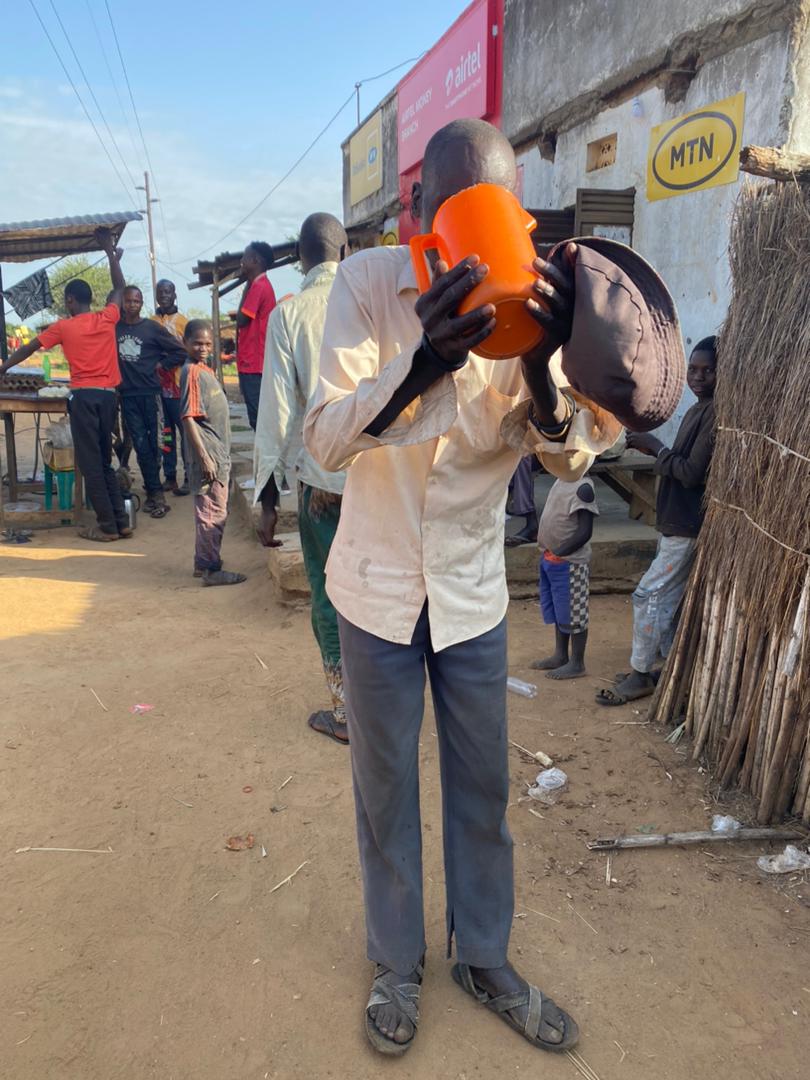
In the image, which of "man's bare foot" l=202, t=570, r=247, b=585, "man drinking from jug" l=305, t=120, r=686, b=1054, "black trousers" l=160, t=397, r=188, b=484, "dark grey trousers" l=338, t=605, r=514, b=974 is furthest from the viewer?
"black trousers" l=160, t=397, r=188, b=484

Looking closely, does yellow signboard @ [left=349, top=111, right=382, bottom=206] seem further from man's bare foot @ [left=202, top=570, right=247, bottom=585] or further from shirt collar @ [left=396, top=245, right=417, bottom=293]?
shirt collar @ [left=396, top=245, right=417, bottom=293]

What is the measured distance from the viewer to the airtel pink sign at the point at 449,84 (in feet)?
28.5

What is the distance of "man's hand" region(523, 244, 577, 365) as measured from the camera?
1.14m

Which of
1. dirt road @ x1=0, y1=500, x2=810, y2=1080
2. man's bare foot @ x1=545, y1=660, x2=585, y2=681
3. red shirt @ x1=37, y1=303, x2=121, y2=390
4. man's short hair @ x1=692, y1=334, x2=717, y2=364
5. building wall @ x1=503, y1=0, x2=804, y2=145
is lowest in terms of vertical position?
dirt road @ x1=0, y1=500, x2=810, y2=1080

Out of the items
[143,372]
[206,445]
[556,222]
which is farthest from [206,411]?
[556,222]

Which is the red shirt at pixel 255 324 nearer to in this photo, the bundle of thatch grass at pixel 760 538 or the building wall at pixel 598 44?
the building wall at pixel 598 44

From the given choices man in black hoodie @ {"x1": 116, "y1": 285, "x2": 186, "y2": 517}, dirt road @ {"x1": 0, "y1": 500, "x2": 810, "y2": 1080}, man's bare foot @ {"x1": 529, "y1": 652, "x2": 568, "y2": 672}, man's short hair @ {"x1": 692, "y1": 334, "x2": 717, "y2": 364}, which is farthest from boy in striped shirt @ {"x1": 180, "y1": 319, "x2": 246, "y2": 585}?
man's short hair @ {"x1": 692, "y1": 334, "x2": 717, "y2": 364}

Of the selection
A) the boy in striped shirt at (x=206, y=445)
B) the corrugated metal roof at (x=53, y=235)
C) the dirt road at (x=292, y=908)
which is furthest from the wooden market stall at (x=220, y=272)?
the dirt road at (x=292, y=908)

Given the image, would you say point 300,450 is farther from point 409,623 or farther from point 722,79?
point 722,79

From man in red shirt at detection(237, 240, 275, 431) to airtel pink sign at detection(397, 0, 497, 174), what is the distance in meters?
2.24

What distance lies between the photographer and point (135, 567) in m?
6.32

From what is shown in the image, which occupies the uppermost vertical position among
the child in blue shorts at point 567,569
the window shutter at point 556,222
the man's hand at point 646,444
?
the window shutter at point 556,222

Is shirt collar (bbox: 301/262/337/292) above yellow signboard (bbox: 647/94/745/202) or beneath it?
beneath

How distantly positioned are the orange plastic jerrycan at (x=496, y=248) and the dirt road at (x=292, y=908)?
5.67 ft
